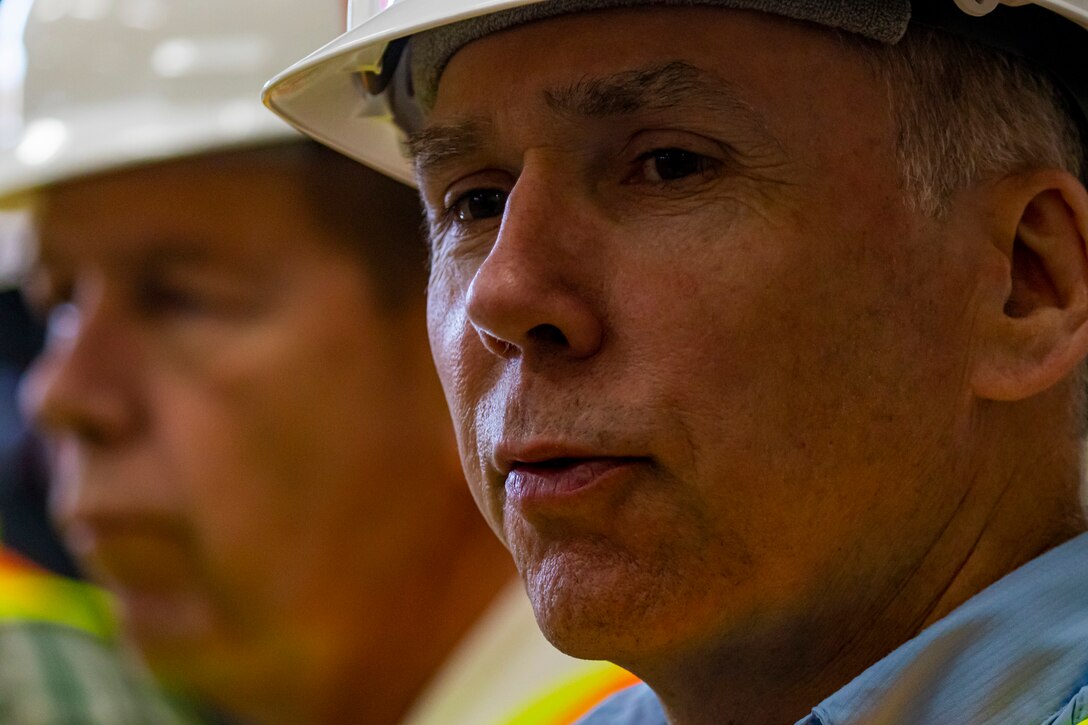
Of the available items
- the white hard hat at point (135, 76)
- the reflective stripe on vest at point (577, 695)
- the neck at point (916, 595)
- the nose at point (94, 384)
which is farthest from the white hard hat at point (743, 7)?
the nose at point (94, 384)

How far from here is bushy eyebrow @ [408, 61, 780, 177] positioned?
172cm

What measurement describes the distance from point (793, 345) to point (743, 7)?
40 centimetres

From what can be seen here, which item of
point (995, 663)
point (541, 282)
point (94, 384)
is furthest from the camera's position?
point (94, 384)

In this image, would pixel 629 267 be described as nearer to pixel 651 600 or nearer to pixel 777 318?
pixel 777 318

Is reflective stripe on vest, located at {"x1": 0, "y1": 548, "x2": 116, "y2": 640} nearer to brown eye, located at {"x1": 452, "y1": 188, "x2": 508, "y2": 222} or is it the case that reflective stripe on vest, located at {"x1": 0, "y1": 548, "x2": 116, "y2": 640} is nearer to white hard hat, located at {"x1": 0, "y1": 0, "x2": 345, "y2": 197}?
white hard hat, located at {"x1": 0, "y1": 0, "x2": 345, "y2": 197}

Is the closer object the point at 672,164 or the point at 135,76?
the point at 672,164

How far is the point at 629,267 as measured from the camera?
169 centimetres

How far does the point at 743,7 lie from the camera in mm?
1704

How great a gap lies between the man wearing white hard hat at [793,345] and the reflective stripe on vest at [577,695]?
3.05 ft

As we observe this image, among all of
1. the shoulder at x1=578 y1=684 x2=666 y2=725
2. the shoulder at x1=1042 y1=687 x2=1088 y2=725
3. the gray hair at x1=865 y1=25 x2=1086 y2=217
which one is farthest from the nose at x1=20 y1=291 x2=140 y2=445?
the shoulder at x1=1042 y1=687 x2=1088 y2=725

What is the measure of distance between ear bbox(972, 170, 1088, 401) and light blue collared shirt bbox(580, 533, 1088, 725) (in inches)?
8.2

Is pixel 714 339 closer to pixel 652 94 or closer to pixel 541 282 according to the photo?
pixel 541 282

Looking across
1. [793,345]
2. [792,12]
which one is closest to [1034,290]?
[793,345]

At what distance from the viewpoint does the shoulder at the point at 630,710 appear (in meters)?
2.17
